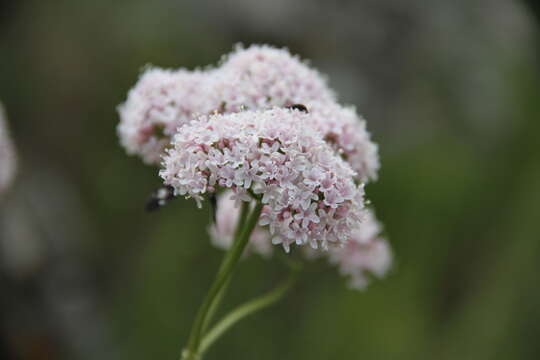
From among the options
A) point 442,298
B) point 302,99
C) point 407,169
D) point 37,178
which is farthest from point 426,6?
point 302,99

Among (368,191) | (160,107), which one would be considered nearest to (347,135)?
(160,107)

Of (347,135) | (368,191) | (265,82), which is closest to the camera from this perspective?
(347,135)

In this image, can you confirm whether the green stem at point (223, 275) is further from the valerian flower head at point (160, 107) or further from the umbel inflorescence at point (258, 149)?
the valerian flower head at point (160, 107)

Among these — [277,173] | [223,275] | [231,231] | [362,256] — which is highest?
[362,256]

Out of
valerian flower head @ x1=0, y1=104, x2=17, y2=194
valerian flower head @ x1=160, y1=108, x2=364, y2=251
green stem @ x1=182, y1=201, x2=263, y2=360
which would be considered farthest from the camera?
valerian flower head @ x1=0, y1=104, x2=17, y2=194

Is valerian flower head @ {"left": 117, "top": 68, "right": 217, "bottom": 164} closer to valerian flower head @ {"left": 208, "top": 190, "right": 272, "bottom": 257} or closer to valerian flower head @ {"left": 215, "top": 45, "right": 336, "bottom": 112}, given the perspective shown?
valerian flower head @ {"left": 215, "top": 45, "right": 336, "bottom": 112}

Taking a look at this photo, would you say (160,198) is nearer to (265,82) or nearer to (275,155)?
(265,82)

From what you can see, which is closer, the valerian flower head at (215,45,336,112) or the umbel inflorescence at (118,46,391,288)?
the umbel inflorescence at (118,46,391,288)

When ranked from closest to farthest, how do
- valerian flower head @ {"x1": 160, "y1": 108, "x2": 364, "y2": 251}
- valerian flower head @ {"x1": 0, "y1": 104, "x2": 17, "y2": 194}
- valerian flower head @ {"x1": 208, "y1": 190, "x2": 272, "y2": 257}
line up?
valerian flower head @ {"x1": 160, "y1": 108, "x2": 364, "y2": 251} < valerian flower head @ {"x1": 208, "y1": 190, "x2": 272, "y2": 257} < valerian flower head @ {"x1": 0, "y1": 104, "x2": 17, "y2": 194}

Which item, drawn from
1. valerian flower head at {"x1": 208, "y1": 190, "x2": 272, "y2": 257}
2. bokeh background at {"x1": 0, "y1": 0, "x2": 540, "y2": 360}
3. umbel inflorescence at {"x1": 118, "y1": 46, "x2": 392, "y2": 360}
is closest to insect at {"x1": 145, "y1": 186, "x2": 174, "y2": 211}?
umbel inflorescence at {"x1": 118, "y1": 46, "x2": 392, "y2": 360}
